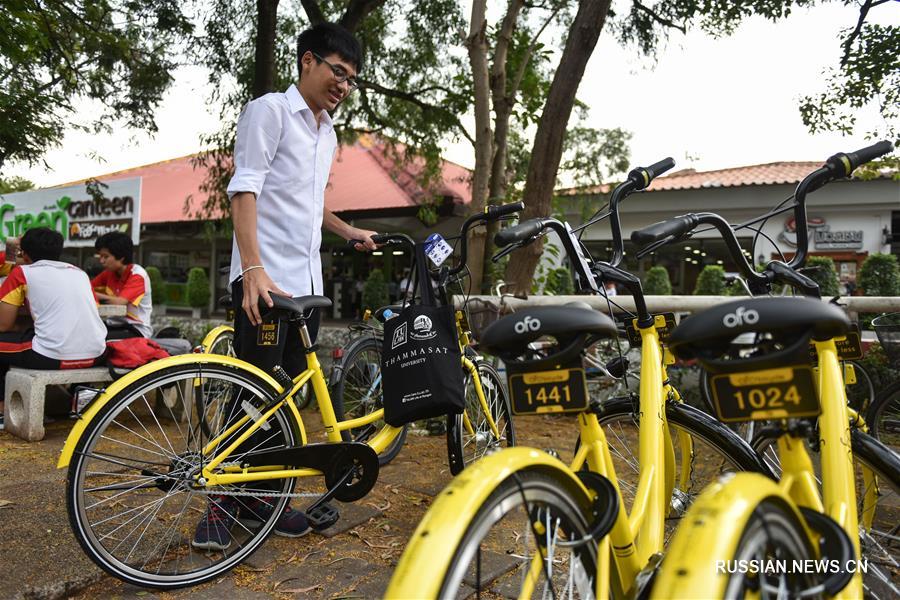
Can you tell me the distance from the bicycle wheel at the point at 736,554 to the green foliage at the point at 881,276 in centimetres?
1022

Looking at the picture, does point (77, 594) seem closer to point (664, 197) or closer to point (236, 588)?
point (236, 588)

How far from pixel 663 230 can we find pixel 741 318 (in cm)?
55

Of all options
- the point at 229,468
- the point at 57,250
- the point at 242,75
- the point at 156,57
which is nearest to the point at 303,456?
the point at 229,468

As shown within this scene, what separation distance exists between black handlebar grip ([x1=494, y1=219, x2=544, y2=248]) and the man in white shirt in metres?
0.94

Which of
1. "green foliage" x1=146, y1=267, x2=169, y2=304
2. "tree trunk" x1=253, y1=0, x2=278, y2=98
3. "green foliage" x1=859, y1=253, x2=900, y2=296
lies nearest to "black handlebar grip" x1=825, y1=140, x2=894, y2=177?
"tree trunk" x1=253, y1=0, x2=278, y2=98

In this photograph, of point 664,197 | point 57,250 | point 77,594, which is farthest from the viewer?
point 664,197

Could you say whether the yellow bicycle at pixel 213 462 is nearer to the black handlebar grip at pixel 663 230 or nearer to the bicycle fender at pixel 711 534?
the black handlebar grip at pixel 663 230

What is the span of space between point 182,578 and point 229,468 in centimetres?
36

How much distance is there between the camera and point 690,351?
50.0 inches

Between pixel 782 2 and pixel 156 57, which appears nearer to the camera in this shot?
pixel 782 2

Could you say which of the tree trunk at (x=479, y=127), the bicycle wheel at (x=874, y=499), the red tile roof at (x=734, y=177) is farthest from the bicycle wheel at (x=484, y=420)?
the red tile roof at (x=734, y=177)

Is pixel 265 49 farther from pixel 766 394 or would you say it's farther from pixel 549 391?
pixel 766 394

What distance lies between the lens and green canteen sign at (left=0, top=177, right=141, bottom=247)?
1127 centimetres

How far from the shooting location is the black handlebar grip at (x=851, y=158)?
1999 millimetres
